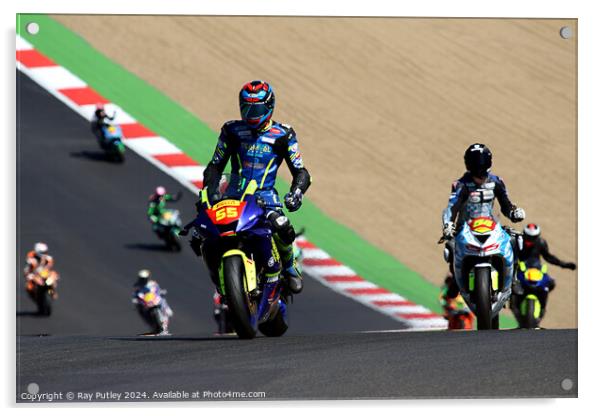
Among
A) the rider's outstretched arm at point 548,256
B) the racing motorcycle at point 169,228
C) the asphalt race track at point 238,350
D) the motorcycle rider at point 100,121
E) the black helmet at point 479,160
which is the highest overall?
the motorcycle rider at point 100,121

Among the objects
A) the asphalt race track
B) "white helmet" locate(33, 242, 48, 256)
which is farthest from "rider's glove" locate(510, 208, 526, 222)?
"white helmet" locate(33, 242, 48, 256)

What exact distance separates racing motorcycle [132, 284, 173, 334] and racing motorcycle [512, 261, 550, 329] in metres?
5.29

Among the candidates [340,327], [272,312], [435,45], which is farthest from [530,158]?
[272,312]

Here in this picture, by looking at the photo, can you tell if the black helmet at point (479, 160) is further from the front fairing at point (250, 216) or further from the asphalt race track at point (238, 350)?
the front fairing at point (250, 216)

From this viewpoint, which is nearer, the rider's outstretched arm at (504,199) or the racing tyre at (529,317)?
the rider's outstretched arm at (504,199)

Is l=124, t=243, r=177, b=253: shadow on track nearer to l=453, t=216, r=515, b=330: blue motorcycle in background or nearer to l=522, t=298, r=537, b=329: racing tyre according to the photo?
l=522, t=298, r=537, b=329: racing tyre

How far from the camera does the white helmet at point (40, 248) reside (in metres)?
19.5

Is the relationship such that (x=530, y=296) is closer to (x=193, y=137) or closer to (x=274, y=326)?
(x=274, y=326)

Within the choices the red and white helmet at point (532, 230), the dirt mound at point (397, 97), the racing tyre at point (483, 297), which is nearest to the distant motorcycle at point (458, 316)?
the dirt mound at point (397, 97)

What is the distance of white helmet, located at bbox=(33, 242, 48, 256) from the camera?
19.5 meters

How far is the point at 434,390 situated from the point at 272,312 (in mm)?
2969

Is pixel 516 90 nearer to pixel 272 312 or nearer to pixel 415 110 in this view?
pixel 415 110

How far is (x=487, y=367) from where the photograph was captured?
11211 mm

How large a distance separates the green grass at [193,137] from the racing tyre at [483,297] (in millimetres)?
2637
